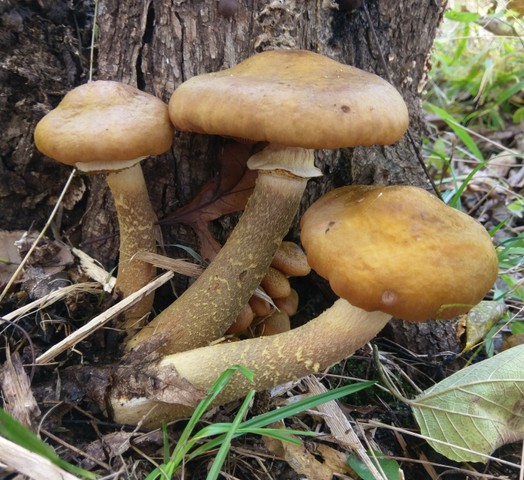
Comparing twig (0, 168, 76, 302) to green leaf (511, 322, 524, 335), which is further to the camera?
green leaf (511, 322, 524, 335)

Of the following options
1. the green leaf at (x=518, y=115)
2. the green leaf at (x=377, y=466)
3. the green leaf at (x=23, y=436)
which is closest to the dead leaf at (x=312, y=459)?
the green leaf at (x=377, y=466)

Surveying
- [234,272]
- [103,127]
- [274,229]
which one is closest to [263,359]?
[234,272]

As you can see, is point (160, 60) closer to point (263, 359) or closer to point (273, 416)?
point (263, 359)

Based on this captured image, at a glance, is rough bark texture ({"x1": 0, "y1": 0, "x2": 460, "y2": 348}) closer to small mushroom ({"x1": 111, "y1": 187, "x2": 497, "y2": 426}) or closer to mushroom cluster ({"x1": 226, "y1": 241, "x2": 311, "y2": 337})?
mushroom cluster ({"x1": 226, "y1": 241, "x2": 311, "y2": 337})

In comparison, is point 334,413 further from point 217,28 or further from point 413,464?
point 217,28

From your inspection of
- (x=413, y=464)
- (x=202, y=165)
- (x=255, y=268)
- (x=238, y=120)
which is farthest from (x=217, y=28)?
(x=413, y=464)

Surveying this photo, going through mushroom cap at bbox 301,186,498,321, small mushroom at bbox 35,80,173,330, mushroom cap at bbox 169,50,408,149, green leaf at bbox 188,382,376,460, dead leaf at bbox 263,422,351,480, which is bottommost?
dead leaf at bbox 263,422,351,480

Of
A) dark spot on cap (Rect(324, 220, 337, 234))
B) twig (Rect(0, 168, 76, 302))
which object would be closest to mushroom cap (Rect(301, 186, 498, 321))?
dark spot on cap (Rect(324, 220, 337, 234))
